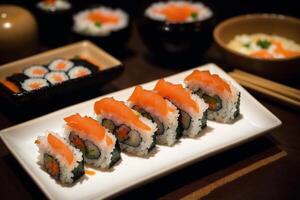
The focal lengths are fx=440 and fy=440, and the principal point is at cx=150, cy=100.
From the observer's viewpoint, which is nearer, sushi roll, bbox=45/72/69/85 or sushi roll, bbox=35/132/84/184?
sushi roll, bbox=35/132/84/184

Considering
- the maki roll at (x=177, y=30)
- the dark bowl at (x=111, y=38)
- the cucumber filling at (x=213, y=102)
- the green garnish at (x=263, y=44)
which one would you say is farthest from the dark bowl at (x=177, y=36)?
the cucumber filling at (x=213, y=102)

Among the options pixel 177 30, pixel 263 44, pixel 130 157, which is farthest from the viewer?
pixel 263 44

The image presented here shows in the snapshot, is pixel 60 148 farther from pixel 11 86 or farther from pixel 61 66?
pixel 61 66

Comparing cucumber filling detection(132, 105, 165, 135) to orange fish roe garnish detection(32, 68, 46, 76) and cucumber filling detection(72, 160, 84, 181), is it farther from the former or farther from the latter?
orange fish roe garnish detection(32, 68, 46, 76)

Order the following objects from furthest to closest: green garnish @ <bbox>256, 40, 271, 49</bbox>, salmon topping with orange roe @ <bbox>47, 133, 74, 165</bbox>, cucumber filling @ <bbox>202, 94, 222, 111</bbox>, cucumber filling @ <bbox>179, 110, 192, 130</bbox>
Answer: green garnish @ <bbox>256, 40, 271, 49</bbox>, cucumber filling @ <bbox>202, 94, 222, 111</bbox>, cucumber filling @ <bbox>179, 110, 192, 130</bbox>, salmon topping with orange roe @ <bbox>47, 133, 74, 165</bbox>

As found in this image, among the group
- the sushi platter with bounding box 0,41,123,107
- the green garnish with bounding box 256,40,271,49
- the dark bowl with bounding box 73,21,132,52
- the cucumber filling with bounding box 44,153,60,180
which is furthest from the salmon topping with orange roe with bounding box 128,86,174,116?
the green garnish with bounding box 256,40,271,49

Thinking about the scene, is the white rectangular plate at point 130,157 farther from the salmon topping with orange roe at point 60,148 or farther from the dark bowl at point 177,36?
the dark bowl at point 177,36

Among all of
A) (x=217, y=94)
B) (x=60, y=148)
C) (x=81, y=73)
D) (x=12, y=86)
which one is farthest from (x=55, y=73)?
(x=217, y=94)
